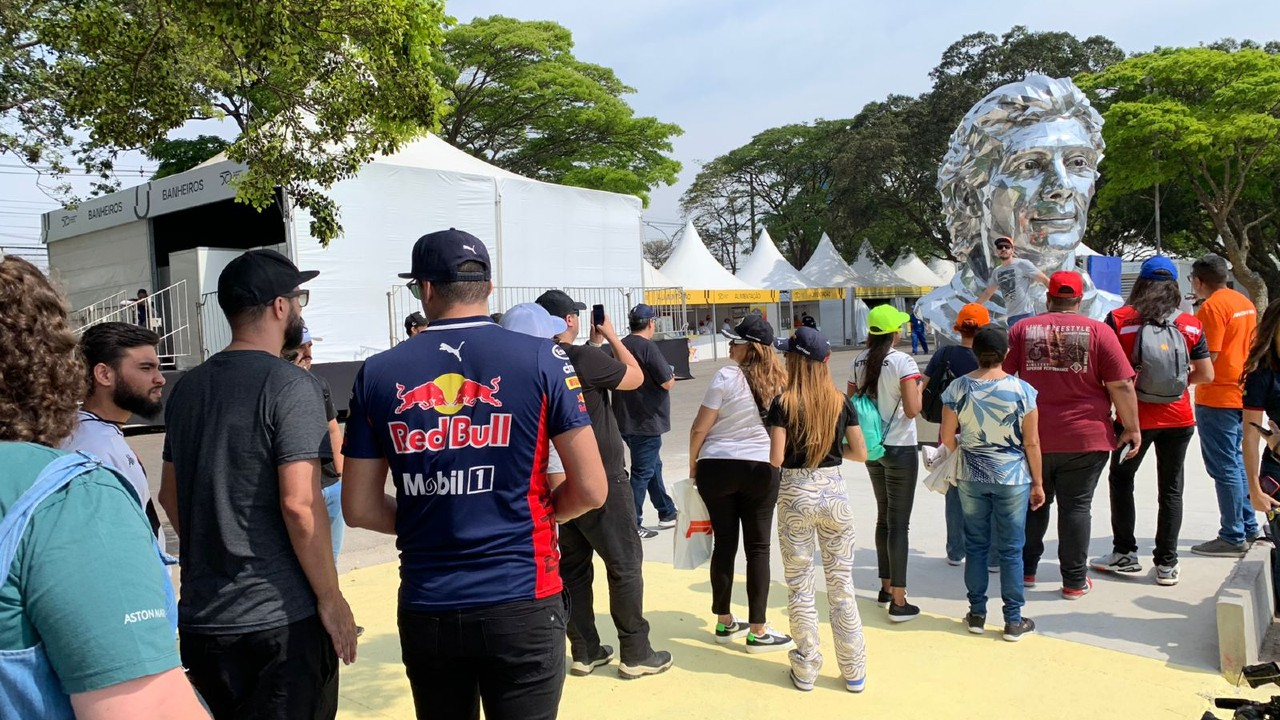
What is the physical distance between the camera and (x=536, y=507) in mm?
2209

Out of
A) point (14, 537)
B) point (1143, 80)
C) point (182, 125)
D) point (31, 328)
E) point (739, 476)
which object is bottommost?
point (739, 476)

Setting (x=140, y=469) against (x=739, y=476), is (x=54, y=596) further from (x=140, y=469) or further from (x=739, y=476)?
(x=739, y=476)

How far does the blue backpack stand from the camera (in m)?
1.13

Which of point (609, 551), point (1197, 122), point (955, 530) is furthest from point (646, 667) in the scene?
point (1197, 122)

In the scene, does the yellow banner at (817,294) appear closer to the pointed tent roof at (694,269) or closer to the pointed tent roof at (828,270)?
the pointed tent roof at (828,270)

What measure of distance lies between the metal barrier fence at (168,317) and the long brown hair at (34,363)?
14.3m

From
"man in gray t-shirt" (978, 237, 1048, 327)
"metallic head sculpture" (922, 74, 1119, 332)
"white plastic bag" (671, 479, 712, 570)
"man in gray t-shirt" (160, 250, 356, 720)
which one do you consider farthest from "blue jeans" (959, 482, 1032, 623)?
"metallic head sculpture" (922, 74, 1119, 332)

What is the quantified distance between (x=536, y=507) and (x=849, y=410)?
2.28 m

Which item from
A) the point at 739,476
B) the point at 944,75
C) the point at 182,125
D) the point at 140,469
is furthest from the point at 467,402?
the point at 944,75

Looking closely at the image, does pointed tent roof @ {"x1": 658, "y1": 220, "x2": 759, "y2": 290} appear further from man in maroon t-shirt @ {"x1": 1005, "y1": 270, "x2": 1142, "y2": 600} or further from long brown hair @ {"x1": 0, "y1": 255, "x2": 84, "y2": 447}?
long brown hair @ {"x1": 0, "y1": 255, "x2": 84, "y2": 447}

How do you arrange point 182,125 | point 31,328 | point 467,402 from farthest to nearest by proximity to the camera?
point 182,125, point 467,402, point 31,328

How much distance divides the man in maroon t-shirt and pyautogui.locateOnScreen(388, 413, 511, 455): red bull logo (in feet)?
12.2

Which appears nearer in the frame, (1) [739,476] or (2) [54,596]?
(2) [54,596]

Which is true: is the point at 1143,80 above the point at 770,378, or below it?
above
